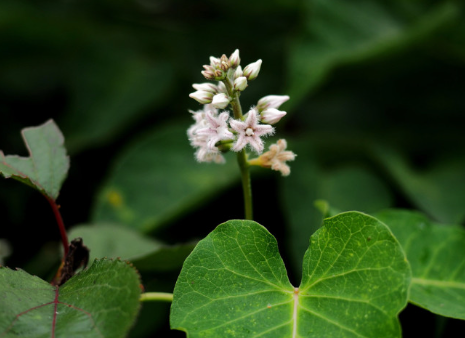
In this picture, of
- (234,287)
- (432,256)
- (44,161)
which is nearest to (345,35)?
(432,256)

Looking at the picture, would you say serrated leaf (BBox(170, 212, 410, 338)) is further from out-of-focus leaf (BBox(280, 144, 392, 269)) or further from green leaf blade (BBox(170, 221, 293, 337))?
out-of-focus leaf (BBox(280, 144, 392, 269))

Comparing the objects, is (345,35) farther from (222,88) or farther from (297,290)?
(297,290)

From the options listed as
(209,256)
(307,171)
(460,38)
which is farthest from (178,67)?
(209,256)

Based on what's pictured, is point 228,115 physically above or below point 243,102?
below

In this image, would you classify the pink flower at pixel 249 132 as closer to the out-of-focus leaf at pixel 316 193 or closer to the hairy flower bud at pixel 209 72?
the hairy flower bud at pixel 209 72

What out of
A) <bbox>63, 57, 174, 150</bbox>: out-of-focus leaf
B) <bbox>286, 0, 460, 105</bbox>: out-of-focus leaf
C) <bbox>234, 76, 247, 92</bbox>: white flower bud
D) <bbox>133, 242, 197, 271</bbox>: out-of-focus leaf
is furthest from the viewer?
<bbox>63, 57, 174, 150</bbox>: out-of-focus leaf

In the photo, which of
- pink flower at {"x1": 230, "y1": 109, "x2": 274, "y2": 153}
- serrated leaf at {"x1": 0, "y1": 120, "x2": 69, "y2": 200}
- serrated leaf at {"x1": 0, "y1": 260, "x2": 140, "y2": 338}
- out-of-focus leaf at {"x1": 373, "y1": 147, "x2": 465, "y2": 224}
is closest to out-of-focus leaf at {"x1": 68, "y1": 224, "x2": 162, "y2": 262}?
serrated leaf at {"x1": 0, "y1": 120, "x2": 69, "y2": 200}
